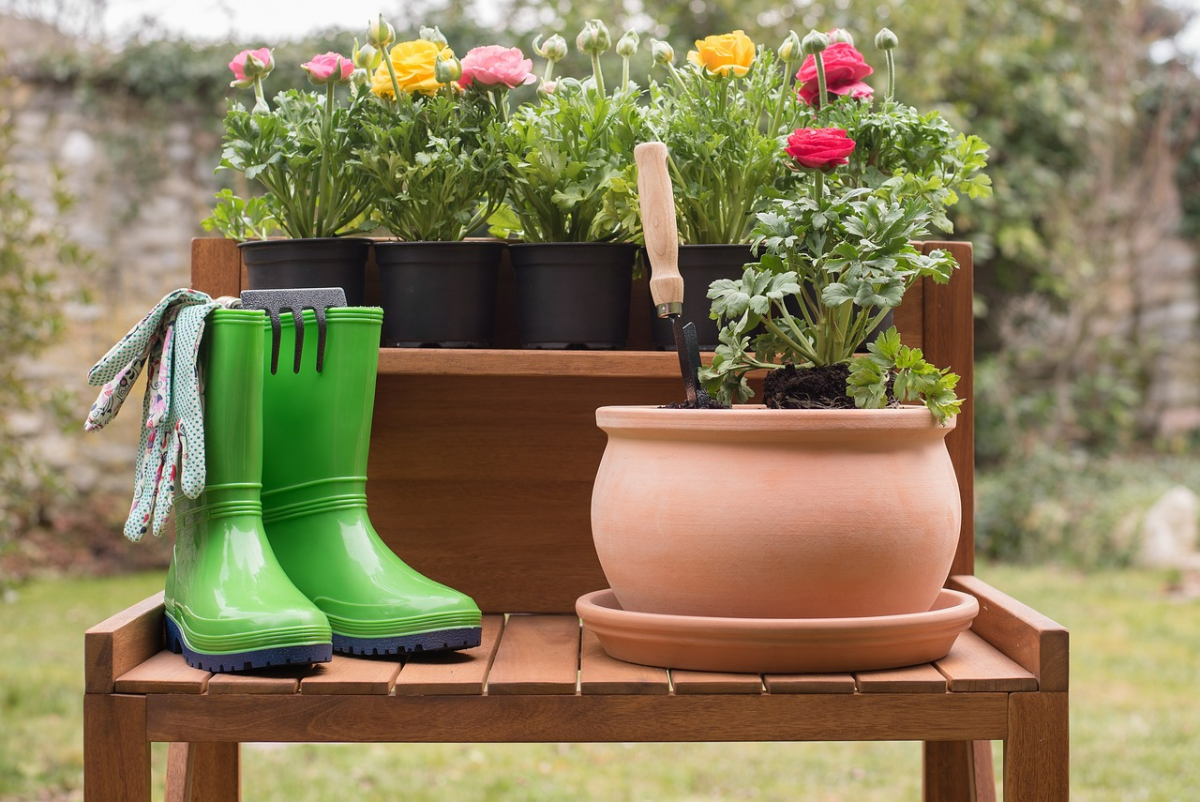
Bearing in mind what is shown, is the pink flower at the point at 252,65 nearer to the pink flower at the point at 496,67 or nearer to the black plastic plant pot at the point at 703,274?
the pink flower at the point at 496,67

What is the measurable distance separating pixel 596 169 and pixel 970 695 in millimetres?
576

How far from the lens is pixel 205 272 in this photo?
1.28 meters

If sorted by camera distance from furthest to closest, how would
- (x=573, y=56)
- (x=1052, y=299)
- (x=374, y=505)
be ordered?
(x=1052, y=299)
(x=573, y=56)
(x=374, y=505)

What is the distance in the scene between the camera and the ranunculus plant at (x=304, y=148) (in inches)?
44.3

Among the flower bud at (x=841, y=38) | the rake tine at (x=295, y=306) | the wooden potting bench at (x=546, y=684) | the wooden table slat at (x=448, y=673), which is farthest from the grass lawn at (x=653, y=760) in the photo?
the flower bud at (x=841, y=38)

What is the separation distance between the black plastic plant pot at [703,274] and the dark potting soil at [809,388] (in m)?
0.11

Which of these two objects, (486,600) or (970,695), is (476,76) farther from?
(970,695)

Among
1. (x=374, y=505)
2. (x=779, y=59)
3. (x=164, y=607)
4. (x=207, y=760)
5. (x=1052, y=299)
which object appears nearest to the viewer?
(x=164, y=607)

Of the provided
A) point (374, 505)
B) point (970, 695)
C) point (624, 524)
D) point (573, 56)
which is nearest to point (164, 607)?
point (374, 505)

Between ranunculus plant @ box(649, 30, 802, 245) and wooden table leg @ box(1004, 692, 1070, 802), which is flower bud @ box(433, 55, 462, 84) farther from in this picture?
wooden table leg @ box(1004, 692, 1070, 802)

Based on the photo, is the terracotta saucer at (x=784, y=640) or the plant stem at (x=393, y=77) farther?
the plant stem at (x=393, y=77)

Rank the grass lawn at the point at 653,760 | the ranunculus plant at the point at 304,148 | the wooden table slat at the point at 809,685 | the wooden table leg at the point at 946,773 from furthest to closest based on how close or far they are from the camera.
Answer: the grass lawn at the point at 653,760 → the wooden table leg at the point at 946,773 → the ranunculus plant at the point at 304,148 → the wooden table slat at the point at 809,685

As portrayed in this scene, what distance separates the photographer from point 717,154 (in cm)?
110

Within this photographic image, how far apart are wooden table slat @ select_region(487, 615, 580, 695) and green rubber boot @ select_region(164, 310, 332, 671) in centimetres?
15
